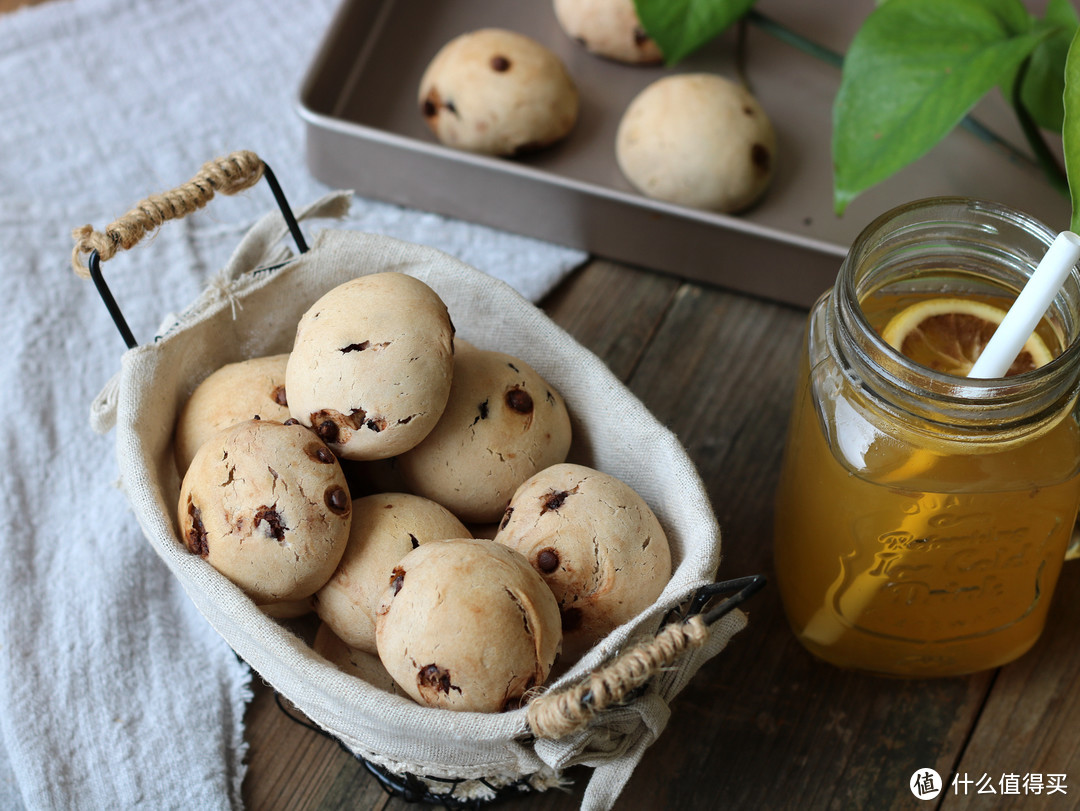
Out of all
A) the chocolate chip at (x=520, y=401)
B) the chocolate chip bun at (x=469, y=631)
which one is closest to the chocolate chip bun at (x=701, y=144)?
the chocolate chip at (x=520, y=401)

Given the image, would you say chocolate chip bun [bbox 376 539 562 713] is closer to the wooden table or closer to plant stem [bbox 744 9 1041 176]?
the wooden table

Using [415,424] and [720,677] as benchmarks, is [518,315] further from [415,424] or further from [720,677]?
[720,677]

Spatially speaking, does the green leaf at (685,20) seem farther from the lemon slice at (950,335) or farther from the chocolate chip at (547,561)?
the chocolate chip at (547,561)

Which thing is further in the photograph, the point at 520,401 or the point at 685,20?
the point at 685,20

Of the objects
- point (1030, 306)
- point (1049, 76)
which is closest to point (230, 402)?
point (1030, 306)

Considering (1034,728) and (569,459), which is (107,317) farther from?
(1034,728)

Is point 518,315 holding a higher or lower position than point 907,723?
higher

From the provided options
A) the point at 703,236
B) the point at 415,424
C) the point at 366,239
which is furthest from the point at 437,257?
the point at 703,236
